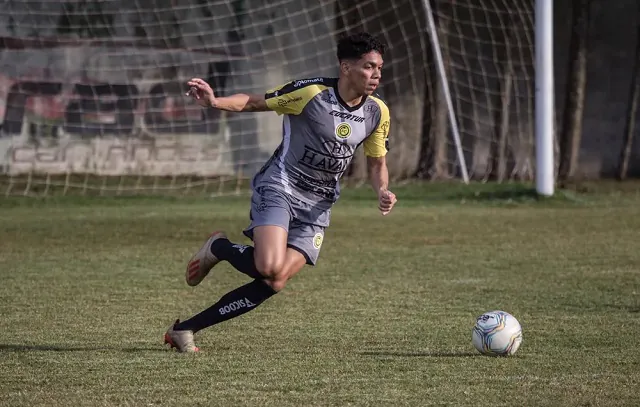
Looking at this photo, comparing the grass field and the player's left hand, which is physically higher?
the player's left hand

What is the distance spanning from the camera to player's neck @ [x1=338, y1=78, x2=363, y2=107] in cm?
700

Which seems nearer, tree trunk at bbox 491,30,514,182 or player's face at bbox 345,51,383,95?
player's face at bbox 345,51,383,95

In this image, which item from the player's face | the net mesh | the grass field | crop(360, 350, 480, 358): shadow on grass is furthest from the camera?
the net mesh

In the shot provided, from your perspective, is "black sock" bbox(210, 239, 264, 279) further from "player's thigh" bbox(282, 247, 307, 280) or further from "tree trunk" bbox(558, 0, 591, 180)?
"tree trunk" bbox(558, 0, 591, 180)

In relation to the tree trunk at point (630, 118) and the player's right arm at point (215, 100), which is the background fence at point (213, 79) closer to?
the tree trunk at point (630, 118)

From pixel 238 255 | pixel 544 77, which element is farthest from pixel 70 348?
pixel 544 77

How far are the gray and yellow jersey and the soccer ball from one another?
1.27 m

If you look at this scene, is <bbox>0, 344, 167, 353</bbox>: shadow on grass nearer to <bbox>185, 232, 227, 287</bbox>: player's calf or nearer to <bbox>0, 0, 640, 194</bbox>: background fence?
<bbox>185, 232, 227, 287</bbox>: player's calf

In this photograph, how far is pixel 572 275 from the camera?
10.2m

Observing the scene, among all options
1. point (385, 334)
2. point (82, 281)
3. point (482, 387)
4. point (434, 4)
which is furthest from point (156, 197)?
point (482, 387)

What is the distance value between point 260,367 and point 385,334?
4.54ft

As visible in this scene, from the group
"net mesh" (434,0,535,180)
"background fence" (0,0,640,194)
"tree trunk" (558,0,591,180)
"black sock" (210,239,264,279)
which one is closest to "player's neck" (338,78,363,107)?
"black sock" (210,239,264,279)

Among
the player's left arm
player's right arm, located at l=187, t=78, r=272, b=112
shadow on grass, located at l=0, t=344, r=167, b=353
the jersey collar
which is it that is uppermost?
player's right arm, located at l=187, t=78, r=272, b=112

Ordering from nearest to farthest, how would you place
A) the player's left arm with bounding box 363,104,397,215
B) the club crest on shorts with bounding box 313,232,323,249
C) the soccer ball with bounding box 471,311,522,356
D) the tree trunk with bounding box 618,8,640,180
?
the soccer ball with bounding box 471,311,522,356 → the club crest on shorts with bounding box 313,232,323,249 → the player's left arm with bounding box 363,104,397,215 → the tree trunk with bounding box 618,8,640,180
